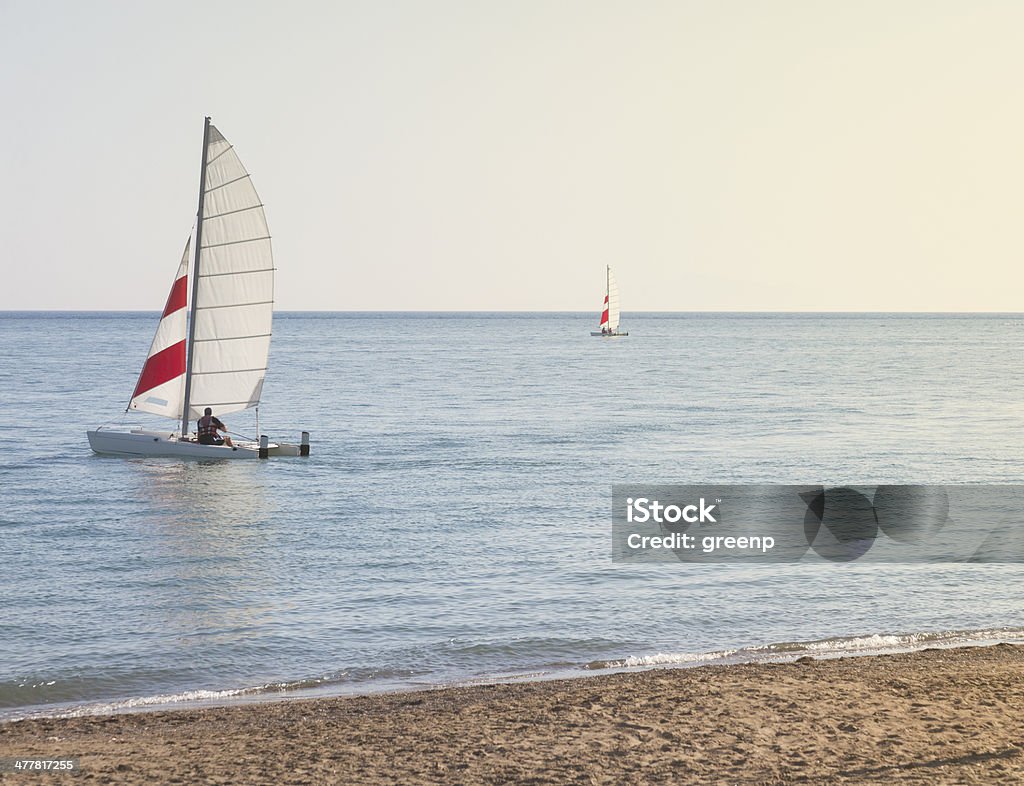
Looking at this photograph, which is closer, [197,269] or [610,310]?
[197,269]

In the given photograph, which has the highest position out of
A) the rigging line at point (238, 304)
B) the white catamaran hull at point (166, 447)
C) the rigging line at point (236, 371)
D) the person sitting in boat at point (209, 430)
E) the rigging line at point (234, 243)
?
the rigging line at point (234, 243)

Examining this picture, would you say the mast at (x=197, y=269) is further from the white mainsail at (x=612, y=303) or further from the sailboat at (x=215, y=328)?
the white mainsail at (x=612, y=303)

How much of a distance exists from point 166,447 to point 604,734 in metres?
29.2

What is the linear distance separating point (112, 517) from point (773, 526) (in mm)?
15811

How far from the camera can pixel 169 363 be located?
3944 centimetres

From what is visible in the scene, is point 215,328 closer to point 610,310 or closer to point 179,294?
point 179,294

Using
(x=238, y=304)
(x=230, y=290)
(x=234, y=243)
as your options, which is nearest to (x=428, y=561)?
(x=238, y=304)

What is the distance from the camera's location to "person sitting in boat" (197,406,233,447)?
3791 centimetres

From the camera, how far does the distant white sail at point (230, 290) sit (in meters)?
38.2

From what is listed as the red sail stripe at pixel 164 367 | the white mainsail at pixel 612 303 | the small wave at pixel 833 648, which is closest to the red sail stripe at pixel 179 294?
the red sail stripe at pixel 164 367

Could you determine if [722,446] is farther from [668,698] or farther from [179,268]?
[668,698]

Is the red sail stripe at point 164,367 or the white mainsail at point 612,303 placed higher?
the white mainsail at point 612,303

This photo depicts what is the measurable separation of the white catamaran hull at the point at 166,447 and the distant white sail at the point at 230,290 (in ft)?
5.43

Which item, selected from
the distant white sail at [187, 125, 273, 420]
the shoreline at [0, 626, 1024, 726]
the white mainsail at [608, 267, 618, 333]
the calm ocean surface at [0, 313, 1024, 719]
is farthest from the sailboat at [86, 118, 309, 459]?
→ the white mainsail at [608, 267, 618, 333]
